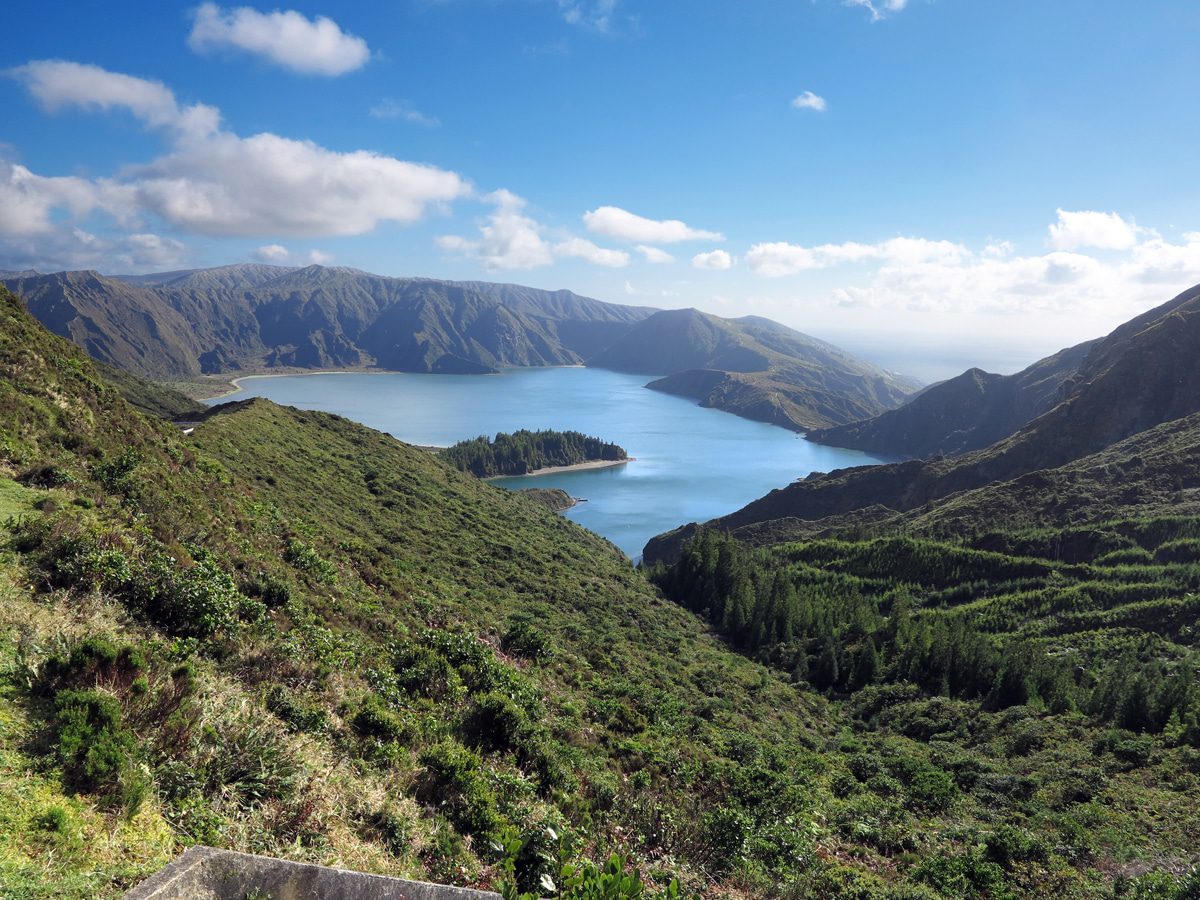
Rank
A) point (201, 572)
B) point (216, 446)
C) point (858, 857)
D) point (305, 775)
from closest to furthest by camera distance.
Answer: point (305, 775)
point (201, 572)
point (858, 857)
point (216, 446)

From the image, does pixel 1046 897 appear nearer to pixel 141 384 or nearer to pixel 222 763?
pixel 222 763

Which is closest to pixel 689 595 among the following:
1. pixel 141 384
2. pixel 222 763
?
pixel 222 763

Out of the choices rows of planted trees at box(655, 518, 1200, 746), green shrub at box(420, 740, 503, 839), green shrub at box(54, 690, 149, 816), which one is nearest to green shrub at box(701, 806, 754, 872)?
green shrub at box(420, 740, 503, 839)

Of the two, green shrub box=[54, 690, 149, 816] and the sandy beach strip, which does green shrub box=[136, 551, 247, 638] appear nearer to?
green shrub box=[54, 690, 149, 816]

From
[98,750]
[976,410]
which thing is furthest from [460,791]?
[976,410]

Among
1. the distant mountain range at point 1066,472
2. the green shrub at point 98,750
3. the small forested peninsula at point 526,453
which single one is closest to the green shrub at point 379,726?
the green shrub at point 98,750

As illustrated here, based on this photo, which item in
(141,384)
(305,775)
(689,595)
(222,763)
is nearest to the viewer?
(222,763)

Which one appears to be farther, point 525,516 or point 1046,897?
point 525,516

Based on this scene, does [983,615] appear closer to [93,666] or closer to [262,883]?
[262,883]
